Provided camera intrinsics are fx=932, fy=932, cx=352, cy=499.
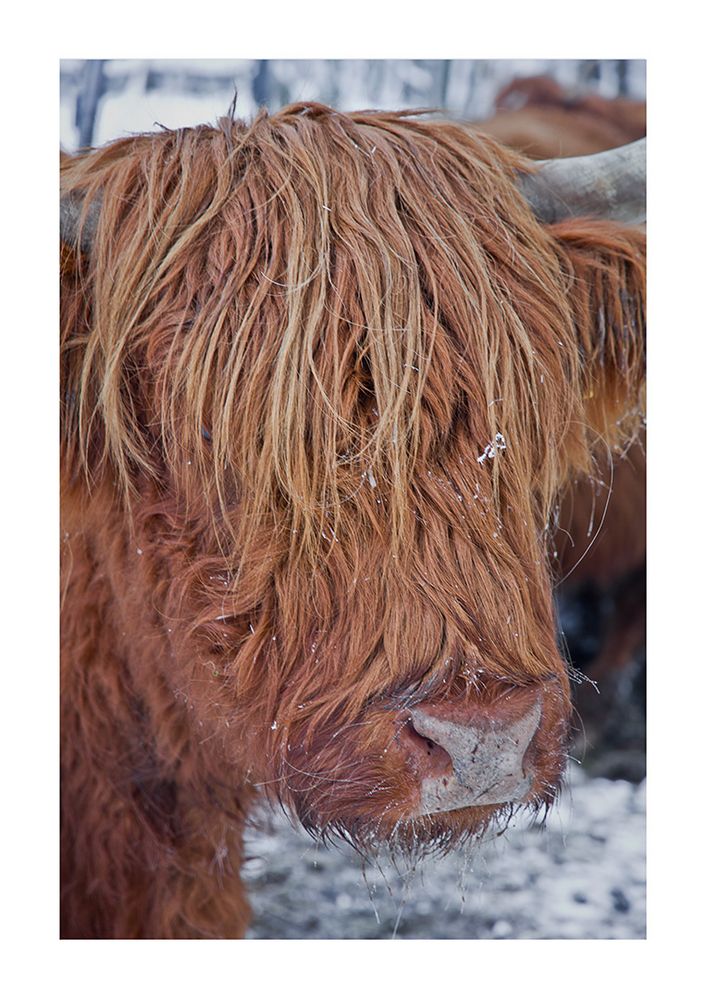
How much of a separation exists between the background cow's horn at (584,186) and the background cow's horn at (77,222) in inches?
25.7

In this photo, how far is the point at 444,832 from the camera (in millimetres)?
1338

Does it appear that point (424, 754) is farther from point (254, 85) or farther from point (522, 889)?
point (254, 85)

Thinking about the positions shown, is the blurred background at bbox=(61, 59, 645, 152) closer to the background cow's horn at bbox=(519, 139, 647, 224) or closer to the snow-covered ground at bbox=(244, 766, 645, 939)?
the background cow's horn at bbox=(519, 139, 647, 224)

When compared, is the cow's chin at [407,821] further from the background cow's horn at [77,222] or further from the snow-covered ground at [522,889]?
the background cow's horn at [77,222]

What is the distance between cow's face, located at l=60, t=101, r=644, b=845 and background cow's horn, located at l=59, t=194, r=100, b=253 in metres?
0.02

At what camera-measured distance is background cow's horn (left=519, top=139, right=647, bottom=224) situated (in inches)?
56.4

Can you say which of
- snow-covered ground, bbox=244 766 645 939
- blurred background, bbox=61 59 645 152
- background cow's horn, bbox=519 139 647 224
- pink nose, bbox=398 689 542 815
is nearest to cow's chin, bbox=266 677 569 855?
pink nose, bbox=398 689 542 815

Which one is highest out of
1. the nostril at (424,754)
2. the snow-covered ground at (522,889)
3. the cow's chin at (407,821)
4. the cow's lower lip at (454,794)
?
the nostril at (424,754)

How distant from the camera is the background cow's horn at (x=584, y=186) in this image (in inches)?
56.4

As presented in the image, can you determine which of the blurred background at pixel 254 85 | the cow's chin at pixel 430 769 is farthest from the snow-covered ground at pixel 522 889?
the blurred background at pixel 254 85

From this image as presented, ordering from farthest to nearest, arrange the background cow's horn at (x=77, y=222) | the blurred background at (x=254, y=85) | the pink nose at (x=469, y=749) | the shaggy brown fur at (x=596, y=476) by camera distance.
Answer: the shaggy brown fur at (x=596, y=476)
the blurred background at (x=254, y=85)
the background cow's horn at (x=77, y=222)
the pink nose at (x=469, y=749)
